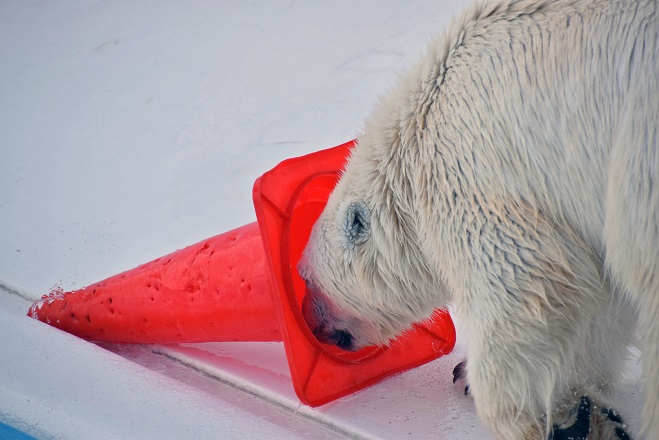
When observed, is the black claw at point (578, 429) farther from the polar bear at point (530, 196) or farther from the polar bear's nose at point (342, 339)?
the polar bear's nose at point (342, 339)

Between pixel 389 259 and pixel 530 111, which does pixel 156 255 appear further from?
pixel 530 111

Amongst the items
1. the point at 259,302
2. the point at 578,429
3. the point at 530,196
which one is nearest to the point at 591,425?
the point at 578,429

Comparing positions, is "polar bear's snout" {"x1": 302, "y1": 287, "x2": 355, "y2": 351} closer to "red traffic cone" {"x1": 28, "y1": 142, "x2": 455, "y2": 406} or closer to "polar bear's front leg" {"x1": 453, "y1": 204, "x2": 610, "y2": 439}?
"red traffic cone" {"x1": 28, "y1": 142, "x2": 455, "y2": 406}

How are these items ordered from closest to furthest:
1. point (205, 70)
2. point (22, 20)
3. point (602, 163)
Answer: point (602, 163) < point (205, 70) < point (22, 20)

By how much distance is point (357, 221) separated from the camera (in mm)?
2217

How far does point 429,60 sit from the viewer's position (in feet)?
6.75

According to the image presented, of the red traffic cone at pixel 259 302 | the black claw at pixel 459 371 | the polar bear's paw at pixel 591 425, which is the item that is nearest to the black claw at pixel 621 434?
the polar bear's paw at pixel 591 425

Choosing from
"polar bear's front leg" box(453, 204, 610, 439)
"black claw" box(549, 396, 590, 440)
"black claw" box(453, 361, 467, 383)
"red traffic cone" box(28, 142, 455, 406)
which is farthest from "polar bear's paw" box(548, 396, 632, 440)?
"red traffic cone" box(28, 142, 455, 406)

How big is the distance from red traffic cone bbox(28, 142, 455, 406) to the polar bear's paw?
0.68 m

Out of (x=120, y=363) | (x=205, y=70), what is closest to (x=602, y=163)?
(x=120, y=363)

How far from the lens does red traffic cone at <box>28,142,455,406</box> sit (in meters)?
2.37

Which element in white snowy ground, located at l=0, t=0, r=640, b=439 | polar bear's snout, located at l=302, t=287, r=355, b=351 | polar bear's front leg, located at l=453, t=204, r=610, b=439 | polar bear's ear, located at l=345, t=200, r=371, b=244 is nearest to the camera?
polar bear's front leg, located at l=453, t=204, r=610, b=439

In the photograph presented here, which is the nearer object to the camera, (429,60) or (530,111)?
(530,111)

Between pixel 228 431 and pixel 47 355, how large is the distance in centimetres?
69
